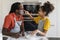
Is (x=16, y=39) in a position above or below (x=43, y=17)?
below

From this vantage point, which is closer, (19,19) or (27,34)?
(27,34)

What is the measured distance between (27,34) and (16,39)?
7.0 inches

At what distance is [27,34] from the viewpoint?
1.91 m

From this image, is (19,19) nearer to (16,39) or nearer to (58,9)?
(16,39)

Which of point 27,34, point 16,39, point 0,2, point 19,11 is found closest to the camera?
point 16,39

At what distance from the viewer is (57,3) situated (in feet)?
13.3

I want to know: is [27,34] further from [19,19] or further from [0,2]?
[0,2]

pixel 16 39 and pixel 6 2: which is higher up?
pixel 6 2

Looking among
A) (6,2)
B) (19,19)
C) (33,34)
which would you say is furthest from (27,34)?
(6,2)

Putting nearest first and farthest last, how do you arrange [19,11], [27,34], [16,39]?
[16,39] → [27,34] → [19,11]

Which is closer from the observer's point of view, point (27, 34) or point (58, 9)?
point (27, 34)

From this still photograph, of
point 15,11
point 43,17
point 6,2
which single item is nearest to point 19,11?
point 15,11

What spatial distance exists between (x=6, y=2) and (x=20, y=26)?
6.87 ft

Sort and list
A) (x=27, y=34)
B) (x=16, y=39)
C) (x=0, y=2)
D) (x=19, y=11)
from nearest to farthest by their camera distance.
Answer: (x=16, y=39)
(x=27, y=34)
(x=19, y=11)
(x=0, y=2)
